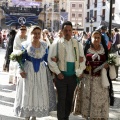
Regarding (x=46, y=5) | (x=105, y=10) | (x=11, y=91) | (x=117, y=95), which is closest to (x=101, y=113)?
(x=117, y=95)

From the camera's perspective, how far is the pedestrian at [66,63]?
464cm

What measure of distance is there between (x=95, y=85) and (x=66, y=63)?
634 millimetres

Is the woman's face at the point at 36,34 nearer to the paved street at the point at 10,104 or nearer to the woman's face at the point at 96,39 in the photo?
the woman's face at the point at 96,39

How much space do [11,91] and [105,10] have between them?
43.8m

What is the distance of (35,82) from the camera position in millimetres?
4816

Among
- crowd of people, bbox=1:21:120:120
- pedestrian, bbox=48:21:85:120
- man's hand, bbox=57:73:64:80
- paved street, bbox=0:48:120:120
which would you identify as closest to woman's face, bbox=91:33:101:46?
crowd of people, bbox=1:21:120:120

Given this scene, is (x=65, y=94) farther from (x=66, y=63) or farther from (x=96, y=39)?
(x=96, y=39)

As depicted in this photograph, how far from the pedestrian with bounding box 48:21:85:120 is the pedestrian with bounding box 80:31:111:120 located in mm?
228

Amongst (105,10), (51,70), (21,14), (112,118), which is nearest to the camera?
(51,70)

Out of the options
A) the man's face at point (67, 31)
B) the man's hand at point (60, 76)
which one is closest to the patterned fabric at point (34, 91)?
the man's hand at point (60, 76)

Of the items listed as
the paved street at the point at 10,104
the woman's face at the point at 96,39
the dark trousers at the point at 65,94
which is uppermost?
the woman's face at the point at 96,39

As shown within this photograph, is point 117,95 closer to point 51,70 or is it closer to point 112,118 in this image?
point 112,118

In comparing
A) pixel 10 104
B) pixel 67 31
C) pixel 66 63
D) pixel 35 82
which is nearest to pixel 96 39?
pixel 67 31

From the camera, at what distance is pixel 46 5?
54875 mm
